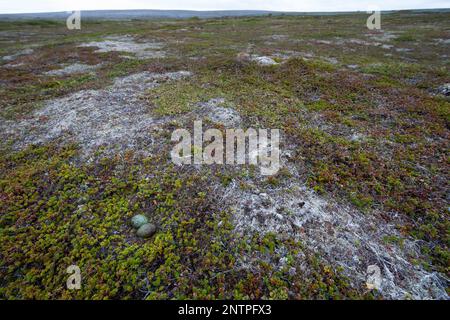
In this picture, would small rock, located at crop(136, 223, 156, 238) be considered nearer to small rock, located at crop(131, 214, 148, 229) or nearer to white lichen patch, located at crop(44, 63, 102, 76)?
small rock, located at crop(131, 214, 148, 229)

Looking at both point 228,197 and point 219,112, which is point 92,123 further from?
point 228,197

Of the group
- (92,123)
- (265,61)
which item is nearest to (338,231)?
(92,123)

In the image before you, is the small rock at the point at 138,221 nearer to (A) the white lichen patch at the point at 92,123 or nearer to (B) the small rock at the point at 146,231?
(B) the small rock at the point at 146,231

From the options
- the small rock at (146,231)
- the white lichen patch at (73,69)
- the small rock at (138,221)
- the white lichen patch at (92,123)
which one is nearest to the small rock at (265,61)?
the white lichen patch at (92,123)

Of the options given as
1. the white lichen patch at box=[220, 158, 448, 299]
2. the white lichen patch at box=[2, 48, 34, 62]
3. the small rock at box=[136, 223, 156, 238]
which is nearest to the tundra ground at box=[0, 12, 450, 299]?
the white lichen patch at box=[220, 158, 448, 299]
